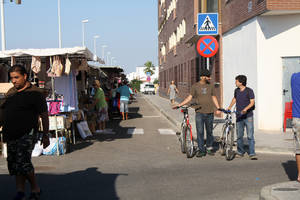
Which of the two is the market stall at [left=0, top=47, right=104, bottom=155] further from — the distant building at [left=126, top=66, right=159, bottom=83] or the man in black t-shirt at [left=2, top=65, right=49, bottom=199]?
the distant building at [left=126, top=66, right=159, bottom=83]

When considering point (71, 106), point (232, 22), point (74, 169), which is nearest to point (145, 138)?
point (71, 106)

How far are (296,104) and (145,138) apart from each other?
23.4 ft

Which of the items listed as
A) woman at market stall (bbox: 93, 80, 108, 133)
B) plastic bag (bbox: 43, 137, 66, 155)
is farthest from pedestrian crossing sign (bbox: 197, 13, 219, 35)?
plastic bag (bbox: 43, 137, 66, 155)

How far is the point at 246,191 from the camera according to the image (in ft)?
20.4

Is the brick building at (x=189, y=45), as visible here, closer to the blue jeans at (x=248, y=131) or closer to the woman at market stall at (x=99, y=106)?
the woman at market stall at (x=99, y=106)

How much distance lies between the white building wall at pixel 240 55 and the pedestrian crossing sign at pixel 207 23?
1.68m

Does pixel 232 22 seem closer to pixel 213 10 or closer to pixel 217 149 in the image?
pixel 213 10

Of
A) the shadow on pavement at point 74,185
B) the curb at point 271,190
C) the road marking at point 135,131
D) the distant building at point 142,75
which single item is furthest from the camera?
the distant building at point 142,75

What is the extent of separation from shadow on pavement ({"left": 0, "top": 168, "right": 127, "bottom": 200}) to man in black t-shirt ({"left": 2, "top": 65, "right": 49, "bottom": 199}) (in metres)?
0.72

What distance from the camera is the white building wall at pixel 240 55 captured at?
47.3ft

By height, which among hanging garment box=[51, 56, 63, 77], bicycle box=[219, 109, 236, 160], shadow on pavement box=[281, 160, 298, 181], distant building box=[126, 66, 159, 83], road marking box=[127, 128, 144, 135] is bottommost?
shadow on pavement box=[281, 160, 298, 181]

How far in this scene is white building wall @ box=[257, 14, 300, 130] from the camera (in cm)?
1377

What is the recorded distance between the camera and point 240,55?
1605 cm

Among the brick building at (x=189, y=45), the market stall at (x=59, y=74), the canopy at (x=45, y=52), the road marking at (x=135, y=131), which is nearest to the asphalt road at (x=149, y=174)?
the market stall at (x=59, y=74)
